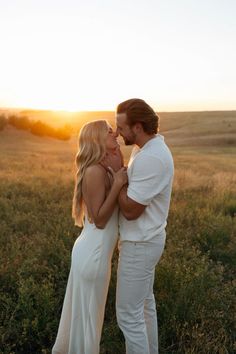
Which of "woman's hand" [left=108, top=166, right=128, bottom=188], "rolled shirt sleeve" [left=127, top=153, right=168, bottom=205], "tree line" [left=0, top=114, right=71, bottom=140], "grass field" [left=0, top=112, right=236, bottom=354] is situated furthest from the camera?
"tree line" [left=0, top=114, right=71, bottom=140]

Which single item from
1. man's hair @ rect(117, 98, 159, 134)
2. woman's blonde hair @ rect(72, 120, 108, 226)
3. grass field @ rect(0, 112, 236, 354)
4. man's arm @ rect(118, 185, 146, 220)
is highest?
man's hair @ rect(117, 98, 159, 134)

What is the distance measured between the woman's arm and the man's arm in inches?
3.3

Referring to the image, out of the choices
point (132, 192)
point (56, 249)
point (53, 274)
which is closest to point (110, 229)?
point (132, 192)

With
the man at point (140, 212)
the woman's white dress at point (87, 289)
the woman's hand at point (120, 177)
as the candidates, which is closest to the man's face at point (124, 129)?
the man at point (140, 212)

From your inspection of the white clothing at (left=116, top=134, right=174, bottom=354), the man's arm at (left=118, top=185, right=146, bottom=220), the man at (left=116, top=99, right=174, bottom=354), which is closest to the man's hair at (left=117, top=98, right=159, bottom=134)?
the man at (left=116, top=99, right=174, bottom=354)

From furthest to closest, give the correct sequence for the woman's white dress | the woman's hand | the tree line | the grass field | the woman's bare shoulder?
the tree line
the grass field
the woman's white dress
the woman's bare shoulder
the woman's hand

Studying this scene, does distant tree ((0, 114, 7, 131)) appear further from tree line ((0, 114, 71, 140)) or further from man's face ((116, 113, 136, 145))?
man's face ((116, 113, 136, 145))

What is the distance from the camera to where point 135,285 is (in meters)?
3.64

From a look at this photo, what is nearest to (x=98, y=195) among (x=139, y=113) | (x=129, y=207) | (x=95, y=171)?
(x=95, y=171)

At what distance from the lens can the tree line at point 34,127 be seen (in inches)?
1745

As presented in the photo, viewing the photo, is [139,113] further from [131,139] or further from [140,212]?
[140,212]

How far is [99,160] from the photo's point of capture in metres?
3.57

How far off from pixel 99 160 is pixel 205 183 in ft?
37.4

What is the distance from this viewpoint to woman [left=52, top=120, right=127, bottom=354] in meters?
3.56
